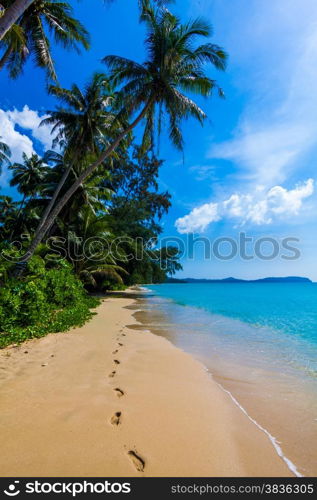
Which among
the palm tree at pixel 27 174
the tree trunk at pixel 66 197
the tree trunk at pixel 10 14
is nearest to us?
the tree trunk at pixel 10 14

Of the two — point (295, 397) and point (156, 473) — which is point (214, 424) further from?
point (295, 397)

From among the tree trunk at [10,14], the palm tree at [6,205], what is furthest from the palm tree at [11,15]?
the palm tree at [6,205]

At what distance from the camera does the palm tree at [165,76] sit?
9703 millimetres

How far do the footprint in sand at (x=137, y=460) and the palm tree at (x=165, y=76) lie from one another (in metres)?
8.81

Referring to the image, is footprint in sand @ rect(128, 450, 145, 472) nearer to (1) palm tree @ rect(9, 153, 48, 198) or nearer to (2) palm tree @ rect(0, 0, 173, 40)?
(2) palm tree @ rect(0, 0, 173, 40)

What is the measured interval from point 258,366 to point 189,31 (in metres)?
12.1

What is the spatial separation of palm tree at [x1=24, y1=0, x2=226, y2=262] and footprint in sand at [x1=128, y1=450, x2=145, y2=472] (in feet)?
28.9

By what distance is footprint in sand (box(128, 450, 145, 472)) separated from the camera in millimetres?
1980

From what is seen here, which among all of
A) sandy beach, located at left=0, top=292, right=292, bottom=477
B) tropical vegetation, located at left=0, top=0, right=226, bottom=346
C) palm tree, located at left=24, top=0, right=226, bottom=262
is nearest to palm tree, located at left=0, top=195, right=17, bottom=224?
tropical vegetation, located at left=0, top=0, right=226, bottom=346

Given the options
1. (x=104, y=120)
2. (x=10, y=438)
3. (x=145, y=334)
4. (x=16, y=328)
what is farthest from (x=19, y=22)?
(x=10, y=438)

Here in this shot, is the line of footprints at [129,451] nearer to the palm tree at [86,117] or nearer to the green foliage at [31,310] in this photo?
the green foliage at [31,310]

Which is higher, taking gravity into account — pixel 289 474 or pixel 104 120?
pixel 104 120

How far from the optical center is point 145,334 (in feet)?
25.0

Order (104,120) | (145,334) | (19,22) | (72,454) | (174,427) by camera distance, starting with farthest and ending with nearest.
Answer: (104,120)
(19,22)
(145,334)
(174,427)
(72,454)
